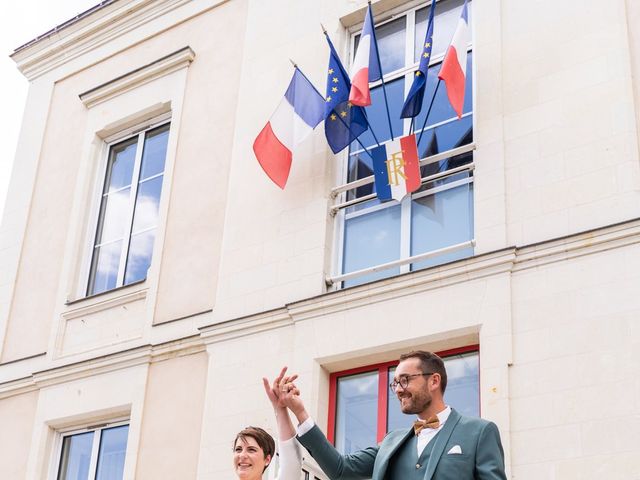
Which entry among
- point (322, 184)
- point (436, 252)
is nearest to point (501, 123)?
point (436, 252)

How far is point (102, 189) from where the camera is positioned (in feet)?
40.7

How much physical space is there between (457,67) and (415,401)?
4.89 m

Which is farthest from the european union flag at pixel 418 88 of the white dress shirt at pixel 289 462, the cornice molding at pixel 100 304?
the white dress shirt at pixel 289 462

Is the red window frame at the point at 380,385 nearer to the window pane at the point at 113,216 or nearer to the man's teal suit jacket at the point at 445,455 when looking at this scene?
the man's teal suit jacket at the point at 445,455

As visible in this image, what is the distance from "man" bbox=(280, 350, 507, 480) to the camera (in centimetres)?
A: 448

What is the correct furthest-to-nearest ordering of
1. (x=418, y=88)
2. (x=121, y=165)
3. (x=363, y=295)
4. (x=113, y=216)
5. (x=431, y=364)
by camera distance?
(x=121, y=165) → (x=113, y=216) → (x=418, y=88) → (x=363, y=295) → (x=431, y=364)

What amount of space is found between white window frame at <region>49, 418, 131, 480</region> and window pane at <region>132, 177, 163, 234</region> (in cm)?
215

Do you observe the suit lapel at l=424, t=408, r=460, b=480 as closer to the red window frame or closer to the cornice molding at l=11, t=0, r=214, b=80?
the red window frame

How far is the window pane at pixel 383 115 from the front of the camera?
9984 mm

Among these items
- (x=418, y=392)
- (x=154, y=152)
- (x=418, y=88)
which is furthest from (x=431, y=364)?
(x=154, y=152)

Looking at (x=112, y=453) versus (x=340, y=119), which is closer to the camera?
(x=340, y=119)

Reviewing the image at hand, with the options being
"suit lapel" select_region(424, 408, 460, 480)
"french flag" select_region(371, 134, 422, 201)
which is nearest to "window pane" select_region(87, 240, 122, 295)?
"french flag" select_region(371, 134, 422, 201)

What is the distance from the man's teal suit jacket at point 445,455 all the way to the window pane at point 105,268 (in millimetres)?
7106

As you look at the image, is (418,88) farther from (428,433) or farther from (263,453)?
(428,433)
